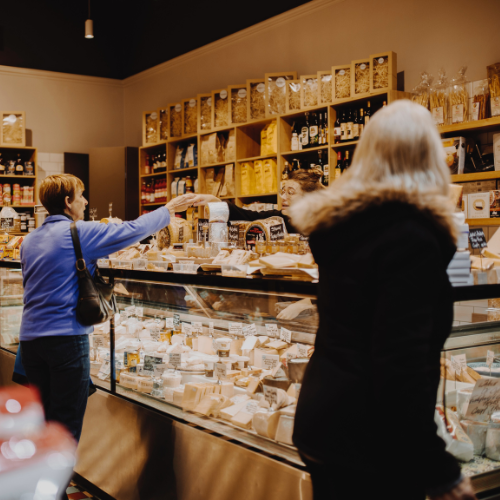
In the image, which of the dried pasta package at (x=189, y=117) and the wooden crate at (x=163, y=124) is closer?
the dried pasta package at (x=189, y=117)

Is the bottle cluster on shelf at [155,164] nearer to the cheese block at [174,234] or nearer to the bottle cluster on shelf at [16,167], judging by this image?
the bottle cluster on shelf at [16,167]

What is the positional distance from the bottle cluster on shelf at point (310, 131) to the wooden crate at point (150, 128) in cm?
241

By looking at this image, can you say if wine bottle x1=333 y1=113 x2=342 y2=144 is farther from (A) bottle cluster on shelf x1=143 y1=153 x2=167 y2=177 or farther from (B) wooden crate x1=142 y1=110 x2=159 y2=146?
(B) wooden crate x1=142 y1=110 x2=159 y2=146

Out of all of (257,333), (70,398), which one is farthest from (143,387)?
(257,333)

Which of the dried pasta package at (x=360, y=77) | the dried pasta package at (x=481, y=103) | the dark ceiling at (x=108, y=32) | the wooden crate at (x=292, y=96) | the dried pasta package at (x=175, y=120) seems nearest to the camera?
the dried pasta package at (x=481, y=103)

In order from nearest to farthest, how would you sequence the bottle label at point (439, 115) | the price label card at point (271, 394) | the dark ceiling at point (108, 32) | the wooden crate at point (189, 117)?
the price label card at point (271, 394) → the bottle label at point (439, 115) → the wooden crate at point (189, 117) → the dark ceiling at point (108, 32)

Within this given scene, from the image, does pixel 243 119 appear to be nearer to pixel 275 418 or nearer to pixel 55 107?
pixel 55 107

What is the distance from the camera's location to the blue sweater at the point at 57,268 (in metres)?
2.21

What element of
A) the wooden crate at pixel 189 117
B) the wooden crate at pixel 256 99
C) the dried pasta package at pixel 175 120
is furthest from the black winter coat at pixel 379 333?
the dried pasta package at pixel 175 120

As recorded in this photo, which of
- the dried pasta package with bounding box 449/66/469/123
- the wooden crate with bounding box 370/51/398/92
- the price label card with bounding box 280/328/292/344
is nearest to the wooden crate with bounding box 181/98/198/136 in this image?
the wooden crate with bounding box 370/51/398/92

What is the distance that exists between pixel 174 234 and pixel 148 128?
462 cm

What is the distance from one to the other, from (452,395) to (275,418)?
602 millimetres

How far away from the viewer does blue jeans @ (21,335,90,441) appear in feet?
7.26

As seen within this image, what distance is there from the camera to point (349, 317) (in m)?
1.12
